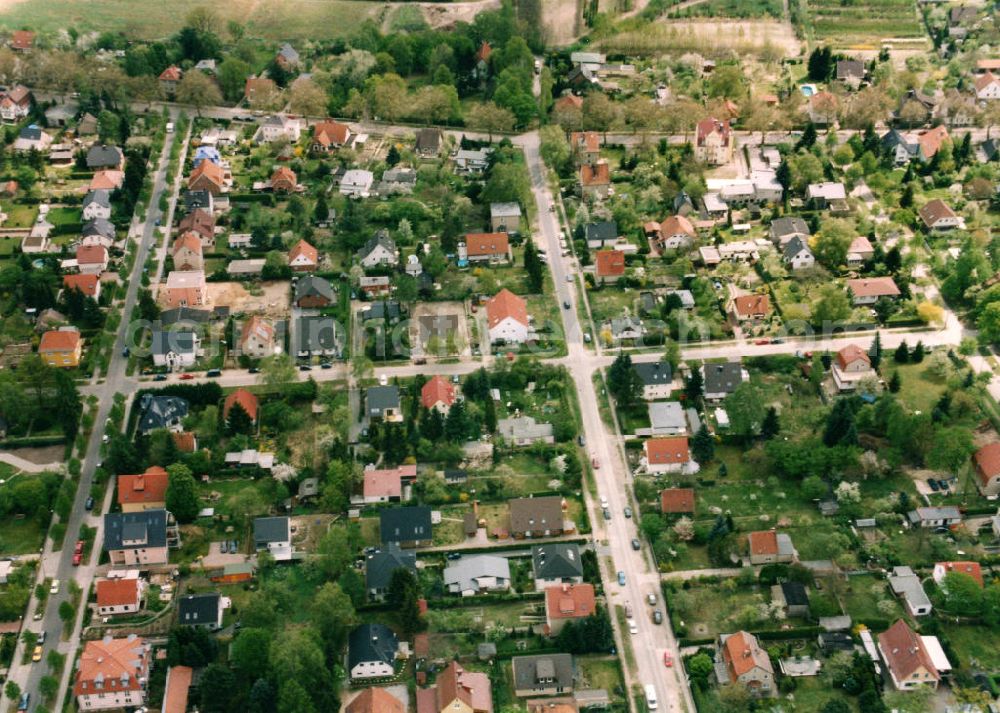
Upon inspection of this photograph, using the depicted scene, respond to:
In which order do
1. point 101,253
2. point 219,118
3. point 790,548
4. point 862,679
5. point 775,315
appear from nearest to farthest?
point 862,679, point 790,548, point 775,315, point 101,253, point 219,118

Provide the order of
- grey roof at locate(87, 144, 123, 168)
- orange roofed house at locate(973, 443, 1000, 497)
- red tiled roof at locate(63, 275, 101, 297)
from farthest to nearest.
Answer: grey roof at locate(87, 144, 123, 168) → red tiled roof at locate(63, 275, 101, 297) → orange roofed house at locate(973, 443, 1000, 497)

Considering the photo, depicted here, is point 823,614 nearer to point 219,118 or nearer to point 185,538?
point 185,538

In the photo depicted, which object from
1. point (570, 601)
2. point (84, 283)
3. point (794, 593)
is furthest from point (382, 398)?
point (794, 593)

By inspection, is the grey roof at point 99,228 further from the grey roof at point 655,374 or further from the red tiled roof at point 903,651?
the red tiled roof at point 903,651

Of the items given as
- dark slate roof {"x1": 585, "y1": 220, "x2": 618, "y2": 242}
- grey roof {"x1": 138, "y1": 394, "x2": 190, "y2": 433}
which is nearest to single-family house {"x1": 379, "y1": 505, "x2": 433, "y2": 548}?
grey roof {"x1": 138, "y1": 394, "x2": 190, "y2": 433}

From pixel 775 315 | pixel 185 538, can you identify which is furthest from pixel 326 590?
pixel 775 315

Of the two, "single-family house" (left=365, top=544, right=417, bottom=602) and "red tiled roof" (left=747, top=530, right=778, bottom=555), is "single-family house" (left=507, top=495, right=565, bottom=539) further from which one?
"red tiled roof" (left=747, top=530, right=778, bottom=555)

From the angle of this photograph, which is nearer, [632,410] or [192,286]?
[632,410]
